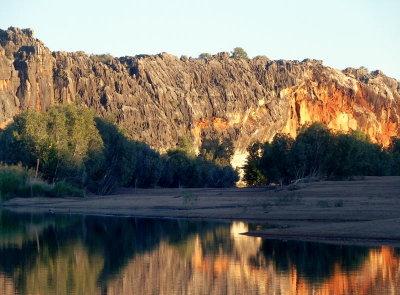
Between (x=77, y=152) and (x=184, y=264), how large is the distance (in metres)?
44.4

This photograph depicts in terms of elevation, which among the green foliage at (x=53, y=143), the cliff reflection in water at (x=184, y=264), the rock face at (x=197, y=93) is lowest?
the cliff reflection in water at (x=184, y=264)

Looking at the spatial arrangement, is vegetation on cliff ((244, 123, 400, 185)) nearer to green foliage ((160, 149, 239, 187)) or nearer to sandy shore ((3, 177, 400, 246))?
sandy shore ((3, 177, 400, 246))

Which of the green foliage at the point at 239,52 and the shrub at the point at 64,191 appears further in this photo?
the green foliage at the point at 239,52

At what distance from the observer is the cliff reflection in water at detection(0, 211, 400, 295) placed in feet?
68.8

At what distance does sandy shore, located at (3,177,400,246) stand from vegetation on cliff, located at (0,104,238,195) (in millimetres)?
6451

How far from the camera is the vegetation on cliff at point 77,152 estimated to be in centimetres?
6738

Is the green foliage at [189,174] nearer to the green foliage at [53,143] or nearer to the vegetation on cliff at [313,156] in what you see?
the green foliage at [53,143]

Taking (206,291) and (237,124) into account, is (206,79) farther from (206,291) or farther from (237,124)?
(206,291)

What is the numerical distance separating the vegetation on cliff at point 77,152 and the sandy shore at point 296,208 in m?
6.45

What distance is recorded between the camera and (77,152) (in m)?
68.6

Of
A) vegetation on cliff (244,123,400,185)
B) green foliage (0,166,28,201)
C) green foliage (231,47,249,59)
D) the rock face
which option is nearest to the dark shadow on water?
vegetation on cliff (244,123,400,185)

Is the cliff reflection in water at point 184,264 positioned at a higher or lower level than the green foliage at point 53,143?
lower

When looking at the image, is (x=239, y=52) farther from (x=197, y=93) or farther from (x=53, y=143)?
(x=53, y=143)

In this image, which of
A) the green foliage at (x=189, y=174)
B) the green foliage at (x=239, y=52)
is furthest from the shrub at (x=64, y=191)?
the green foliage at (x=239, y=52)
